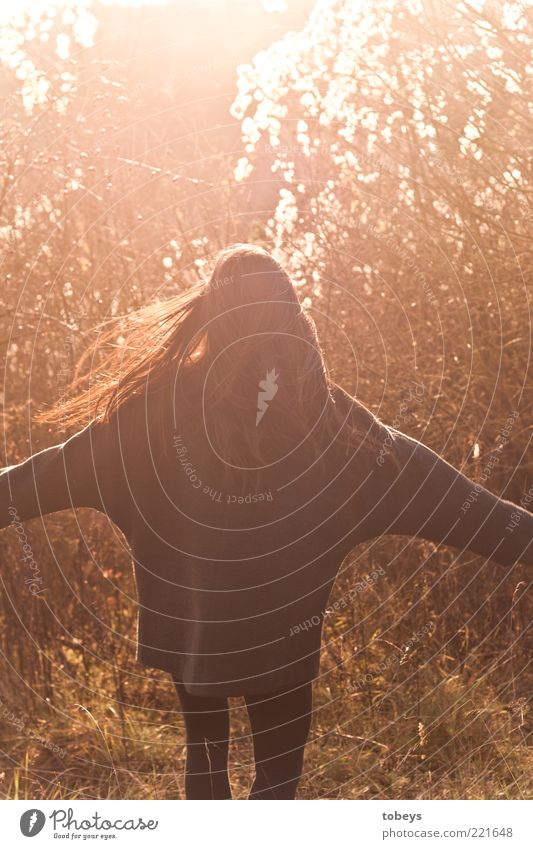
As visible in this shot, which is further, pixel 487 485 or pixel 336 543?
pixel 487 485

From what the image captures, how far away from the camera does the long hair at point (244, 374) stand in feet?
8.49

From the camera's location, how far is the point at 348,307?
4.80 m

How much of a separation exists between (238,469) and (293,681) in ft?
1.85

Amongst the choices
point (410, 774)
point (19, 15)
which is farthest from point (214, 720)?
point (19, 15)

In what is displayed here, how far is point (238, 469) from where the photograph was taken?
2.65 meters

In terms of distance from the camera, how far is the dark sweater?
2.69 m

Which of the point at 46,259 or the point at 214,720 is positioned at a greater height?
the point at 46,259

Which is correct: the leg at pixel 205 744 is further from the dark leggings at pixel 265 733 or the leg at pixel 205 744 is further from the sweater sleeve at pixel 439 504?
the sweater sleeve at pixel 439 504

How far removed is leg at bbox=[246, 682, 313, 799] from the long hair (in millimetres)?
607

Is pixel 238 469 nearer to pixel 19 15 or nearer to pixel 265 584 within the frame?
pixel 265 584

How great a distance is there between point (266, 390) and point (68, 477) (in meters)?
0.53

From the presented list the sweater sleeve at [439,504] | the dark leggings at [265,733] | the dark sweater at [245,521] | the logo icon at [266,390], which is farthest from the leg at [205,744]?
the logo icon at [266,390]
